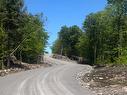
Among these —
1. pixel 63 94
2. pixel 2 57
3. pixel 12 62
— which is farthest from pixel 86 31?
pixel 63 94

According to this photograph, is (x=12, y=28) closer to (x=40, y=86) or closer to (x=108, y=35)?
(x=108, y=35)

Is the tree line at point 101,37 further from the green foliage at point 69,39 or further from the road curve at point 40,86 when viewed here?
the road curve at point 40,86

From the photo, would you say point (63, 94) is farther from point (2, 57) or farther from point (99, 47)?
point (99, 47)

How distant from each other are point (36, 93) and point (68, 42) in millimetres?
119099

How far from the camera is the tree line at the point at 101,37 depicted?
7250cm

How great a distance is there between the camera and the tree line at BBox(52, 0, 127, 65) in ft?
238

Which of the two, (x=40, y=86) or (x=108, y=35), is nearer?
(x=40, y=86)

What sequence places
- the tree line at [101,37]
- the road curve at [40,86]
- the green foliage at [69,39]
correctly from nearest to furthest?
1. the road curve at [40,86]
2. the tree line at [101,37]
3. the green foliage at [69,39]

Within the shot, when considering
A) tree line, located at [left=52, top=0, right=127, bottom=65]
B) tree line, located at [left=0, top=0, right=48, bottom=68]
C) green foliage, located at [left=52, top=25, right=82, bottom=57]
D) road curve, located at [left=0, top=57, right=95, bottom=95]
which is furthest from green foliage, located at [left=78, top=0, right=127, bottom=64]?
green foliage, located at [left=52, top=25, right=82, bottom=57]

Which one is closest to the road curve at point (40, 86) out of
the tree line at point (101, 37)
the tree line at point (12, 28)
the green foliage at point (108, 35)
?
the tree line at point (101, 37)

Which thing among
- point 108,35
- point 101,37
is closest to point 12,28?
point 108,35

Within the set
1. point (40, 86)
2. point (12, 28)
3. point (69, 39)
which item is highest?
point (69, 39)

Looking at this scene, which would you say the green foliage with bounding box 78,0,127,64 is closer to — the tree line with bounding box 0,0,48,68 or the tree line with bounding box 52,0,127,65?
the tree line with bounding box 52,0,127,65

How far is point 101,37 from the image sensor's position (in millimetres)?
102188
